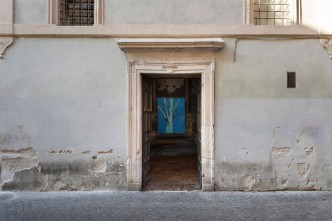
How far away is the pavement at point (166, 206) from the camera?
192 inches

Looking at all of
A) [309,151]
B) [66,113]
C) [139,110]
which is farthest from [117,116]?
[309,151]

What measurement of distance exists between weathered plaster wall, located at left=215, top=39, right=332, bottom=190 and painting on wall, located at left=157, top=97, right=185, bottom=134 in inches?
462

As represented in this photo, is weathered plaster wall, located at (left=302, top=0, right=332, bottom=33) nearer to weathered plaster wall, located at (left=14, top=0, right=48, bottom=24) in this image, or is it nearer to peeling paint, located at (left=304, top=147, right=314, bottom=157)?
peeling paint, located at (left=304, top=147, right=314, bottom=157)

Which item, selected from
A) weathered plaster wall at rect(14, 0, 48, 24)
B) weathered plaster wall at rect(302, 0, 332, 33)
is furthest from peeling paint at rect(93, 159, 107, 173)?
weathered plaster wall at rect(302, 0, 332, 33)

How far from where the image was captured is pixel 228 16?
6418mm

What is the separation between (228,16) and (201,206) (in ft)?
12.6

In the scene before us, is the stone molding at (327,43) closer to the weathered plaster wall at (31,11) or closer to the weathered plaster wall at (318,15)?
the weathered plaster wall at (318,15)

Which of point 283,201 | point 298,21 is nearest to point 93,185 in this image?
point 283,201

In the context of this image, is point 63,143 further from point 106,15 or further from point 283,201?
point 283,201

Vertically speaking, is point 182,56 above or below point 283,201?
above

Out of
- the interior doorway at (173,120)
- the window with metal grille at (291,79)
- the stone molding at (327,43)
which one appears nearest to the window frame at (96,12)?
the window with metal grille at (291,79)

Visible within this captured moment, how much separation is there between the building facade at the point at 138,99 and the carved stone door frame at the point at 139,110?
20 millimetres

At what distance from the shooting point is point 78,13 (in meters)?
6.76

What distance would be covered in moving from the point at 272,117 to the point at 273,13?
91.3 inches
